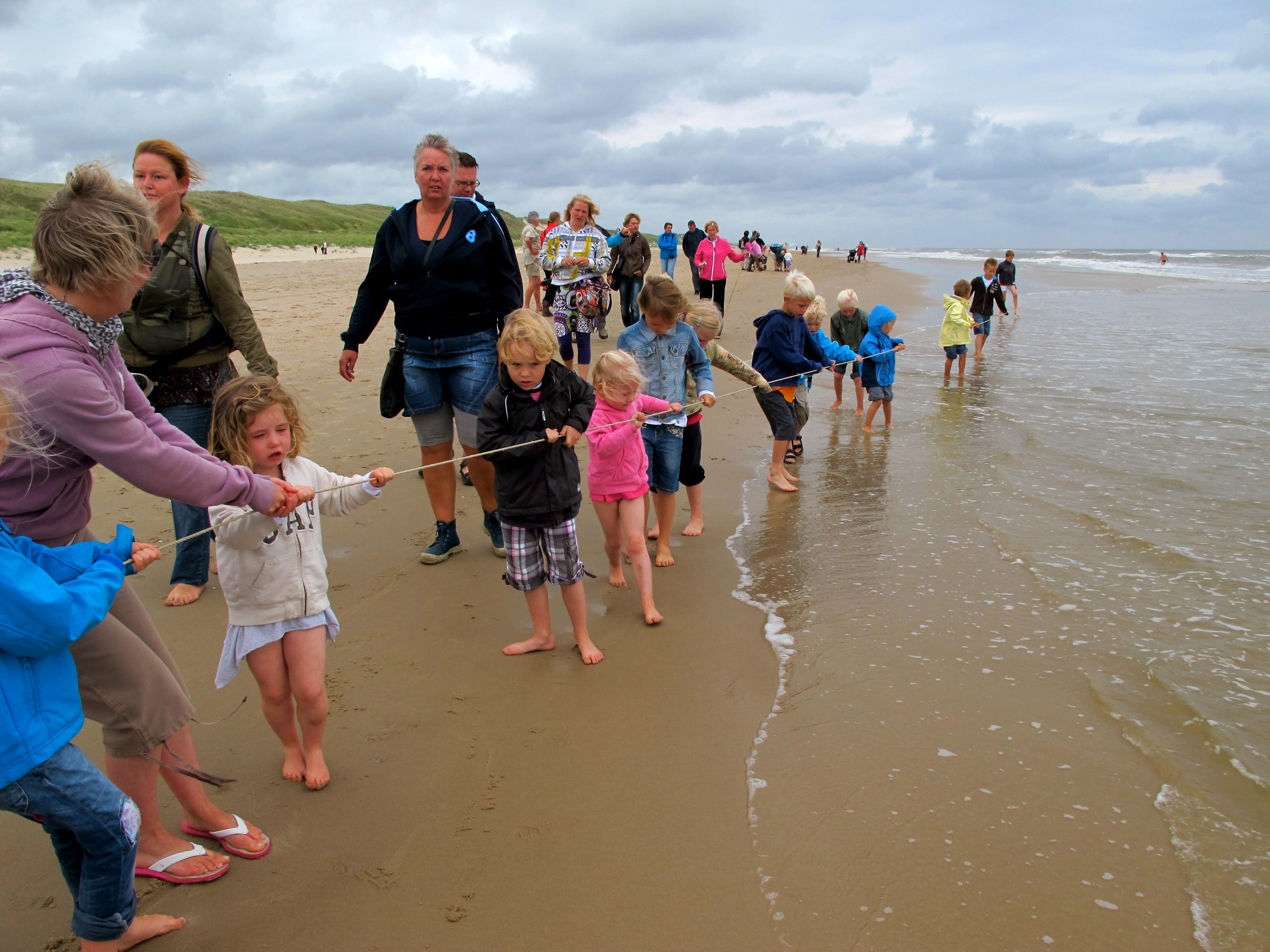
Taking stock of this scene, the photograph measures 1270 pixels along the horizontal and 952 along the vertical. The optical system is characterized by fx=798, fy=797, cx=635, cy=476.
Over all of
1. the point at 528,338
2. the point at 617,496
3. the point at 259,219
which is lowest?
the point at 617,496

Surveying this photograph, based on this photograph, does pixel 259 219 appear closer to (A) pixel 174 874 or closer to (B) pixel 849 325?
(B) pixel 849 325

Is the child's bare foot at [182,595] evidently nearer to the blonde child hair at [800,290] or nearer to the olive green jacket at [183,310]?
the olive green jacket at [183,310]

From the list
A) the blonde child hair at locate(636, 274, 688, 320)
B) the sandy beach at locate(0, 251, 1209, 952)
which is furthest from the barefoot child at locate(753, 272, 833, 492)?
the sandy beach at locate(0, 251, 1209, 952)

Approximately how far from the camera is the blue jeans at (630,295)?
11727 mm

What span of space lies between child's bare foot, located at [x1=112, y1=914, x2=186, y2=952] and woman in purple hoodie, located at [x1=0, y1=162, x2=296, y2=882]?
0.98 ft

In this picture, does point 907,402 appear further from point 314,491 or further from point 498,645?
point 314,491

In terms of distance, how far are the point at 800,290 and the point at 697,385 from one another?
5.37ft

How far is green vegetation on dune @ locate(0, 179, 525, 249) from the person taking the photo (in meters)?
41.1

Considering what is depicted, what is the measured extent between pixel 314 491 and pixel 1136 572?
14.3 ft

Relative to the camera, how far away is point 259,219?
80312 millimetres

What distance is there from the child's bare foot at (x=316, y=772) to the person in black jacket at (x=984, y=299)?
13.0 metres

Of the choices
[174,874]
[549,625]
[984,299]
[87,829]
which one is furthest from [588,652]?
Result: [984,299]

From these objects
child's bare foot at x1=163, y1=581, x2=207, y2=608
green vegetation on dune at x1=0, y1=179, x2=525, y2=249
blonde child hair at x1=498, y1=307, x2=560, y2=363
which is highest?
green vegetation on dune at x1=0, y1=179, x2=525, y2=249

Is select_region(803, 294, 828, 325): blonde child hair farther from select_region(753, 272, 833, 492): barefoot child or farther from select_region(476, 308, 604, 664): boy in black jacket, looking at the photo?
select_region(476, 308, 604, 664): boy in black jacket
